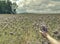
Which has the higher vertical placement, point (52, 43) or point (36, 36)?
point (52, 43)

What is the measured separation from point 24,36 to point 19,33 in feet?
1.34

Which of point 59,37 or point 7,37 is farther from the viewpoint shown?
point 7,37

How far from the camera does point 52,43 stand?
1382 millimetres

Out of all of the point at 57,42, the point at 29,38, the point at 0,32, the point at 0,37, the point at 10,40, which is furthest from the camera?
the point at 0,32

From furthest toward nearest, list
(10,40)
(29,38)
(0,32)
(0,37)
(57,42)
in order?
(0,32)
(0,37)
(10,40)
(29,38)
(57,42)

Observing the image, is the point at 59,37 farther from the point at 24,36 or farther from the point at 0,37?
the point at 0,37

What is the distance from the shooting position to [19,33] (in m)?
4.38

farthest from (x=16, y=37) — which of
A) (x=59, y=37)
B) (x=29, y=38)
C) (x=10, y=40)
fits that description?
(x=59, y=37)

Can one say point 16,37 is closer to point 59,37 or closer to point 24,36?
point 24,36

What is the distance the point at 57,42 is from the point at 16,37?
2753 millimetres

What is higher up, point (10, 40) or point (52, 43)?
point (52, 43)

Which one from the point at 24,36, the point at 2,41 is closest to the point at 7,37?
the point at 2,41

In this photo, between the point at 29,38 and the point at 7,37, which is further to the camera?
the point at 7,37

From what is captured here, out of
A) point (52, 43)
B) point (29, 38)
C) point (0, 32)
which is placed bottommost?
point (0, 32)
